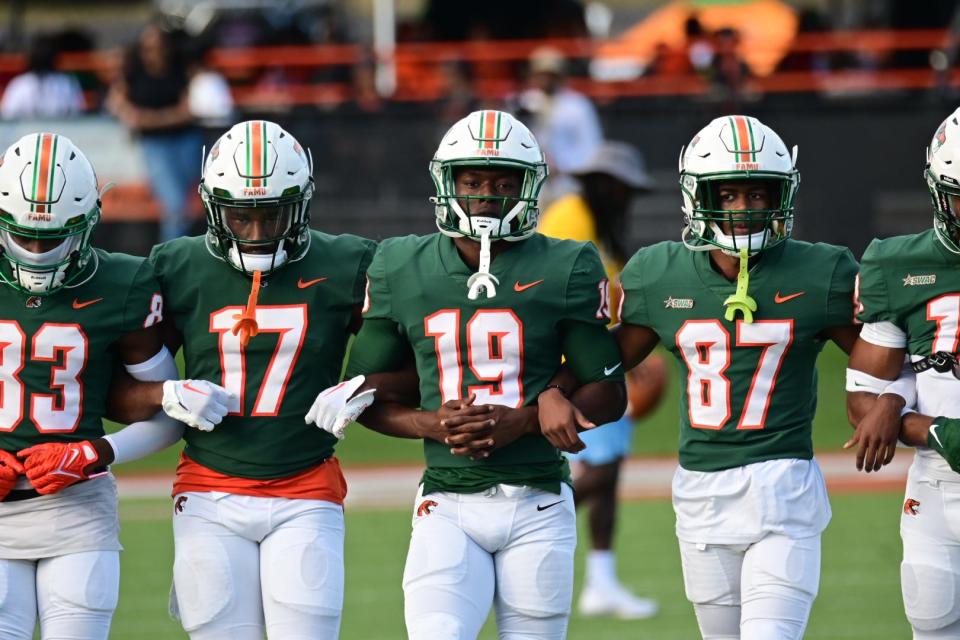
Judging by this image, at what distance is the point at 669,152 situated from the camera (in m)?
14.3

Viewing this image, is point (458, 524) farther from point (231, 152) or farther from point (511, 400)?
point (231, 152)

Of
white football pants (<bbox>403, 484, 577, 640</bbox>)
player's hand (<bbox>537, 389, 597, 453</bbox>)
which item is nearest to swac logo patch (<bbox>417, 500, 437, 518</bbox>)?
white football pants (<bbox>403, 484, 577, 640</bbox>)

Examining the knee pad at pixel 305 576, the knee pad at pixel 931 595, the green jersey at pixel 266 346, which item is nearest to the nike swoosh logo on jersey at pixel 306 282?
the green jersey at pixel 266 346

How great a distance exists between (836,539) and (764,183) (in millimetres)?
4909

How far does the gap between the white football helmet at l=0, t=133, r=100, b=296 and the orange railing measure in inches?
384

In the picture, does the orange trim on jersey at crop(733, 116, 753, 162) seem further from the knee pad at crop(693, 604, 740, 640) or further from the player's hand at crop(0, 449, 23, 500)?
the player's hand at crop(0, 449, 23, 500)

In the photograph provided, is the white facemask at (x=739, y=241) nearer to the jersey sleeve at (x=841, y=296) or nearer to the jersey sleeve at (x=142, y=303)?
the jersey sleeve at (x=841, y=296)

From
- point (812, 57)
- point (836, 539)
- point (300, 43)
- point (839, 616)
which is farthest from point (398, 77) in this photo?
point (839, 616)

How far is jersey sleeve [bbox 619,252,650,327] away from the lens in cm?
535

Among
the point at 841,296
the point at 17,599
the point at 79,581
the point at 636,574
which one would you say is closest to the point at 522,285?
the point at 841,296

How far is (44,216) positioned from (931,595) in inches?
118

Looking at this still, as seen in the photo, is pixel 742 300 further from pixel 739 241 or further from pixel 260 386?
pixel 260 386

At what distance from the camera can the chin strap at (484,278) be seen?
5125 millimetres

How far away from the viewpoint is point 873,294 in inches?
201
